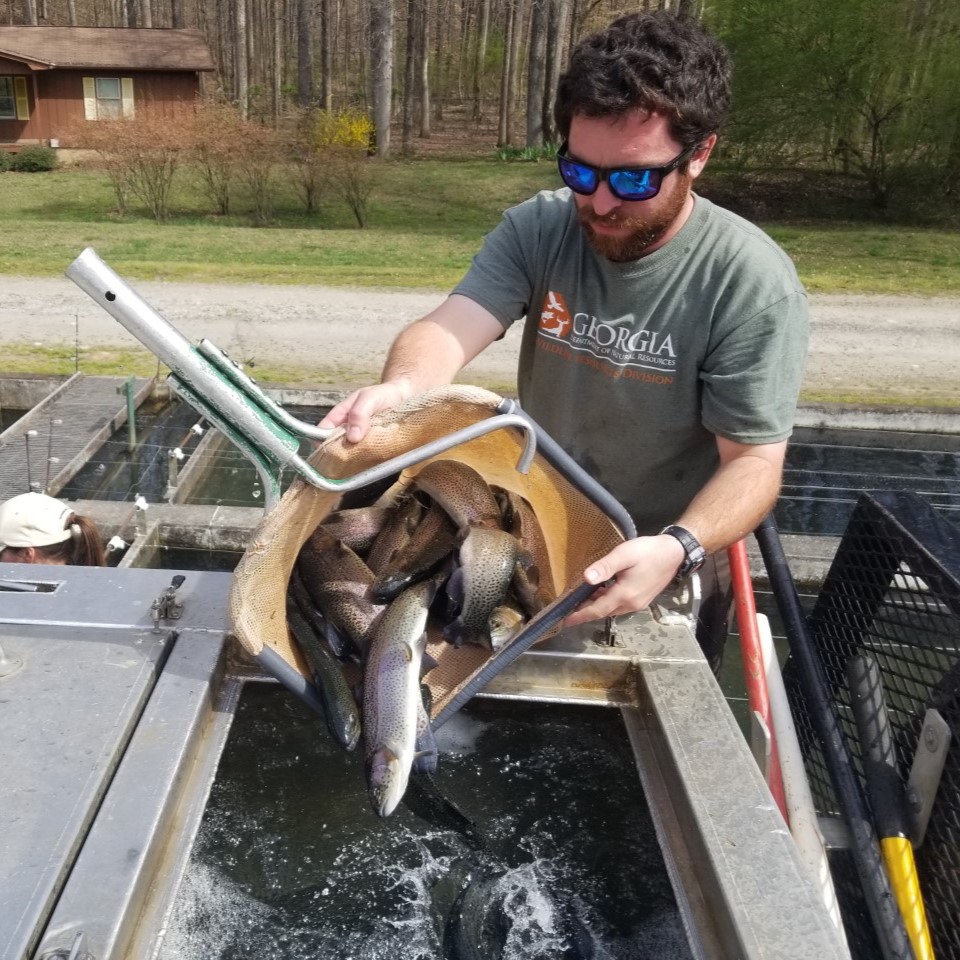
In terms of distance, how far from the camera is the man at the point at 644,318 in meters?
2.23

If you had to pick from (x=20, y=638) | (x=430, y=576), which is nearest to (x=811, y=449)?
(x=430, y=576)

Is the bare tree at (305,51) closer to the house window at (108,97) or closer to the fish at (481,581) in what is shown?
the house window at (108,97)

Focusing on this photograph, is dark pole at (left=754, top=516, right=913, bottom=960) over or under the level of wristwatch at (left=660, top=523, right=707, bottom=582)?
under

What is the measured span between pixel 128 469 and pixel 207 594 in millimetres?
5930

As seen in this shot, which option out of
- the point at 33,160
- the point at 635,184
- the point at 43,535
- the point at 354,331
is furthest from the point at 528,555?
the point at 33,160

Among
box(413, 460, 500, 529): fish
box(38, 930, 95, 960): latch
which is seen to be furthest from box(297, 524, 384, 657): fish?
box(38, 930, 95, 960): latch

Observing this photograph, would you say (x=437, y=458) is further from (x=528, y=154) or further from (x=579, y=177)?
(x=528, y=154)

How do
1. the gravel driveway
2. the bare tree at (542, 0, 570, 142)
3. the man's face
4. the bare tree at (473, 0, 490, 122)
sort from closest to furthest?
the man's face < the gravel driveway < the bare tree at (542, 0, 570, 142) < the bare tree at (473, 0, 490, 122)

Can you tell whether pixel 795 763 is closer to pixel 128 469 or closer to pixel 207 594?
pixel 207 594

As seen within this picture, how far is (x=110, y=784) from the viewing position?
162 centimetres

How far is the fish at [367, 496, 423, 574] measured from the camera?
2215 millimetres

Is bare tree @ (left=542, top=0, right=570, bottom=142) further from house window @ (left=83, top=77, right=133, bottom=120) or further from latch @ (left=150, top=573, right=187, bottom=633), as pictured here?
latch @ (left=150, top=573, right=187, bottom=633)

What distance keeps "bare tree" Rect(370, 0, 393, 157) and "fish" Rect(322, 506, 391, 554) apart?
1034 inches

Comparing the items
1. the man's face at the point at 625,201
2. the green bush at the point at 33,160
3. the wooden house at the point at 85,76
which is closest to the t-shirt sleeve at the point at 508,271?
the man's face at the point at 625,201
